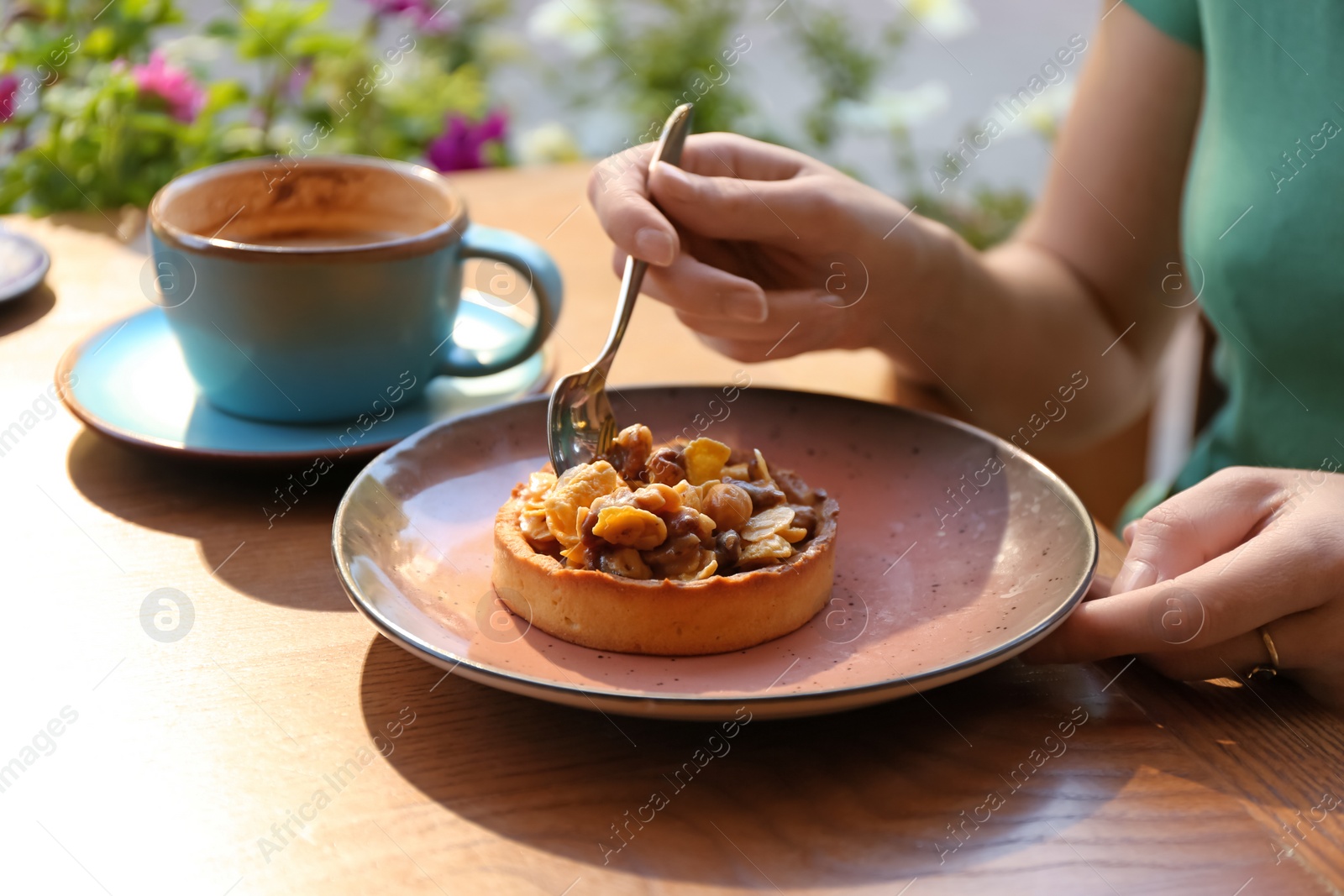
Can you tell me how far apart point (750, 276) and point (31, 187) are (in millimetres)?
1367

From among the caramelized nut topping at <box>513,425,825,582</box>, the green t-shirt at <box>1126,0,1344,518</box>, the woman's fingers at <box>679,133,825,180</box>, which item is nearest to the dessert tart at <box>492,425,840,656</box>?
the caramelized nut topping at <box>513,425,825,582</box>

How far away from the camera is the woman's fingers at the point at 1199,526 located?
3.12ft

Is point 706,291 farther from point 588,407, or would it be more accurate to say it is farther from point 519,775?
point 519,775

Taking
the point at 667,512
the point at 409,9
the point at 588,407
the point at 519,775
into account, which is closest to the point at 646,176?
the point at 588,407

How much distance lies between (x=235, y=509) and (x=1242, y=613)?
88 centimetres

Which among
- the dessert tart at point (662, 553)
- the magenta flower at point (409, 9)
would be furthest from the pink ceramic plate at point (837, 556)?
the magenta flower at point (409, 9)

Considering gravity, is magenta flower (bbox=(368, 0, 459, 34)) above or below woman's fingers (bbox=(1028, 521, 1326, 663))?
above

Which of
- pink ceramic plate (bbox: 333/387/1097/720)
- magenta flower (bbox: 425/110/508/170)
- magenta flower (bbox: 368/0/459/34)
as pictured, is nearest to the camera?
pink ceramic plate (bbox: 333/387/1097/720)

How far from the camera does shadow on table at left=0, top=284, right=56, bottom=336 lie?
1.48 m

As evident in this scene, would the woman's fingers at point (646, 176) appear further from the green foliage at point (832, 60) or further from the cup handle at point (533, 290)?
the green foliage at point (832, 60)

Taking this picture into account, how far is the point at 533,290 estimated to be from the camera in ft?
4.29

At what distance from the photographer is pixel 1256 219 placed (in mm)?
1312

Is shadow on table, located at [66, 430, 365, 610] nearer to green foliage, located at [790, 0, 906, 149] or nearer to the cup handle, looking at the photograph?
the cup handle

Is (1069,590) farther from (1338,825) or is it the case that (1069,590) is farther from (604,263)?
(604,263)
